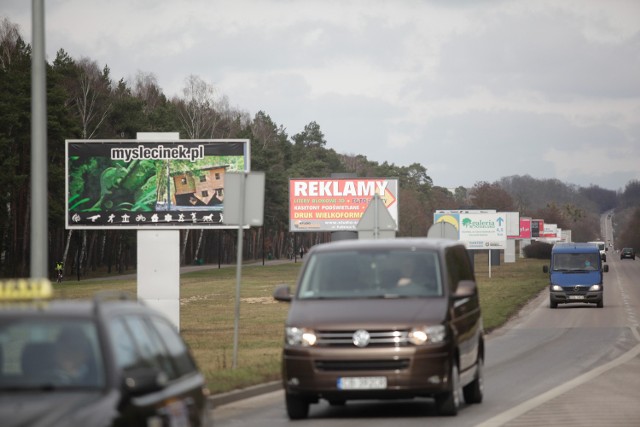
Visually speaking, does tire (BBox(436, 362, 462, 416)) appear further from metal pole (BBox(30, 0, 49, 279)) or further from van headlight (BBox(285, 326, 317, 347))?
metal pole (BBox(30, 0, 49, 279))

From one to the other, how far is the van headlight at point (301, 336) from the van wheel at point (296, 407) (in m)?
0.64

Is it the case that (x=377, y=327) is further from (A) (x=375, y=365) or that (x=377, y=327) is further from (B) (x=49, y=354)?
(B) (x=49, y=354)

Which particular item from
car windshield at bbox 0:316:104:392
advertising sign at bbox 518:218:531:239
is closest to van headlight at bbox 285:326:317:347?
car windshield at bbox 0:316:104:392

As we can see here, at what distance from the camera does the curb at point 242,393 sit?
1705 cm

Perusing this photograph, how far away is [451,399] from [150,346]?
699cm

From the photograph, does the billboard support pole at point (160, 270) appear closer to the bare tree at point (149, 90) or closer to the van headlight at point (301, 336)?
the van headlight at point (301, 336)

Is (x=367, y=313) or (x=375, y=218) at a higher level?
(x=375, y=218)

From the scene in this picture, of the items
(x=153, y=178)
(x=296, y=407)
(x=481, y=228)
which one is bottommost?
(x=296, y=407)

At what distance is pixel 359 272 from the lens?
15.3 metres

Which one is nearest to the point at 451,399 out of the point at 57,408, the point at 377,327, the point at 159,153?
the point at 377,327

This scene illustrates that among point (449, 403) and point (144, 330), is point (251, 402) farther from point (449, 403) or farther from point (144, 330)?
point (144, 330)

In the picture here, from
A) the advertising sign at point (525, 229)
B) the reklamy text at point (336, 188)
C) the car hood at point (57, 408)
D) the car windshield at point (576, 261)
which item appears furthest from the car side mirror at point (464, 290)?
the advertising sign at point (525, 229)

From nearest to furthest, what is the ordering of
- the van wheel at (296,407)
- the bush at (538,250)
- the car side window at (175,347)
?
1. the car side window at (175,347)
2. the van wheel at (296,407)
3. the bush at (538,250)

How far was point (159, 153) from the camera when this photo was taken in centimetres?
3347
